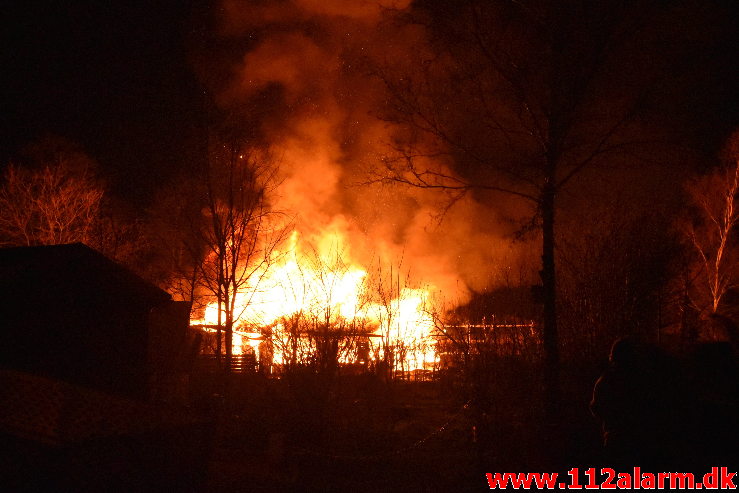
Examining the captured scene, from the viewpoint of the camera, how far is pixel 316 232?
875 inches

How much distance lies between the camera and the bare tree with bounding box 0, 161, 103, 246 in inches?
857

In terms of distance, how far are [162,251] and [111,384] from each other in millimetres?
16737

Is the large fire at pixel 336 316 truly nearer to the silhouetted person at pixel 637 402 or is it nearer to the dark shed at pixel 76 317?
the dark shed at pixel 76 317

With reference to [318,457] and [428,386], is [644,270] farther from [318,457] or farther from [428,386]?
[318,457]

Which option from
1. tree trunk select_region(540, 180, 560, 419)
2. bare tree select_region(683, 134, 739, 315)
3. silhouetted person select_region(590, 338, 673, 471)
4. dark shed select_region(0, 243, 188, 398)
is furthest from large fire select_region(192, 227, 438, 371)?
bare tree select_region(683, 134, 739, 315)

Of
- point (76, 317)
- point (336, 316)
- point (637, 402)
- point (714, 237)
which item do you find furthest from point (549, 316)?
point (714, 237)

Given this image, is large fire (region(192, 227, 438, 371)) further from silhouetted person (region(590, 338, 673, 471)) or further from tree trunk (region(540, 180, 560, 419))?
silhouetted person (region(590, 338, 673, 471))

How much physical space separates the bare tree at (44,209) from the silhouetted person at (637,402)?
2022 cm

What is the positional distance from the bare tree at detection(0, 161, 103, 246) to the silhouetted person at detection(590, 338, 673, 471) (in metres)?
20.2

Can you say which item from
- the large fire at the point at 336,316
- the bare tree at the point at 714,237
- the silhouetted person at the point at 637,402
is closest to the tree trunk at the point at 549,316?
the silhouetted person at the point at 637,402

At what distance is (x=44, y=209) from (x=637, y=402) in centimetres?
2133

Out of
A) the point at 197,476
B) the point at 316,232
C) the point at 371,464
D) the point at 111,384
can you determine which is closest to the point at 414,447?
the point at 371,464

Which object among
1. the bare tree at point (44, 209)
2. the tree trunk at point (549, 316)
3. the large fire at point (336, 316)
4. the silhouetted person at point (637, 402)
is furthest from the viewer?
the bare tree at point (44, 209)

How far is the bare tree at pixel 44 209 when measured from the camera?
21.8m
